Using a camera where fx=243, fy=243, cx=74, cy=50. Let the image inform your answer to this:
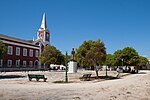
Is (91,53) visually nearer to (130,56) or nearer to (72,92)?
(72,92)

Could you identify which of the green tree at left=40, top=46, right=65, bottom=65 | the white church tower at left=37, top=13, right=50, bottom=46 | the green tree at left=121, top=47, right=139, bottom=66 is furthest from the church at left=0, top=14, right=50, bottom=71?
the green tree at left=121, top=47, right=139, bottom=66

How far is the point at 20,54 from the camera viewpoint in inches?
2721

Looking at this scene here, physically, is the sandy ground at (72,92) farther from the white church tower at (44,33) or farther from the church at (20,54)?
the white church tower at (44,33)

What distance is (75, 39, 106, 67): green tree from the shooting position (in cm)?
3153

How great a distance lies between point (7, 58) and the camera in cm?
6306

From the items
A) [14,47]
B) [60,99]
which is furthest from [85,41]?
[14,47]

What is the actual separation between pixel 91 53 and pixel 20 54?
41666 millimetres

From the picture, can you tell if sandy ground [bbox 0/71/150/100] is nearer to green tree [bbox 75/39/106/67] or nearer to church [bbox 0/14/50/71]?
green tree [bbox 75/39/106/67]

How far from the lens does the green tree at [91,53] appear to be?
103 feet

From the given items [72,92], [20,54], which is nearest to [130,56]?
[20,54]

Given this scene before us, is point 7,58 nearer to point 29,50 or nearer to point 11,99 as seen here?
point 29,50

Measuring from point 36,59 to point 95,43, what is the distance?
48118mm

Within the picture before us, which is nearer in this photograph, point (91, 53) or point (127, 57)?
point (91, 53)

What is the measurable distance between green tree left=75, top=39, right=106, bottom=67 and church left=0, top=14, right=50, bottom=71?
3191 centimetres
